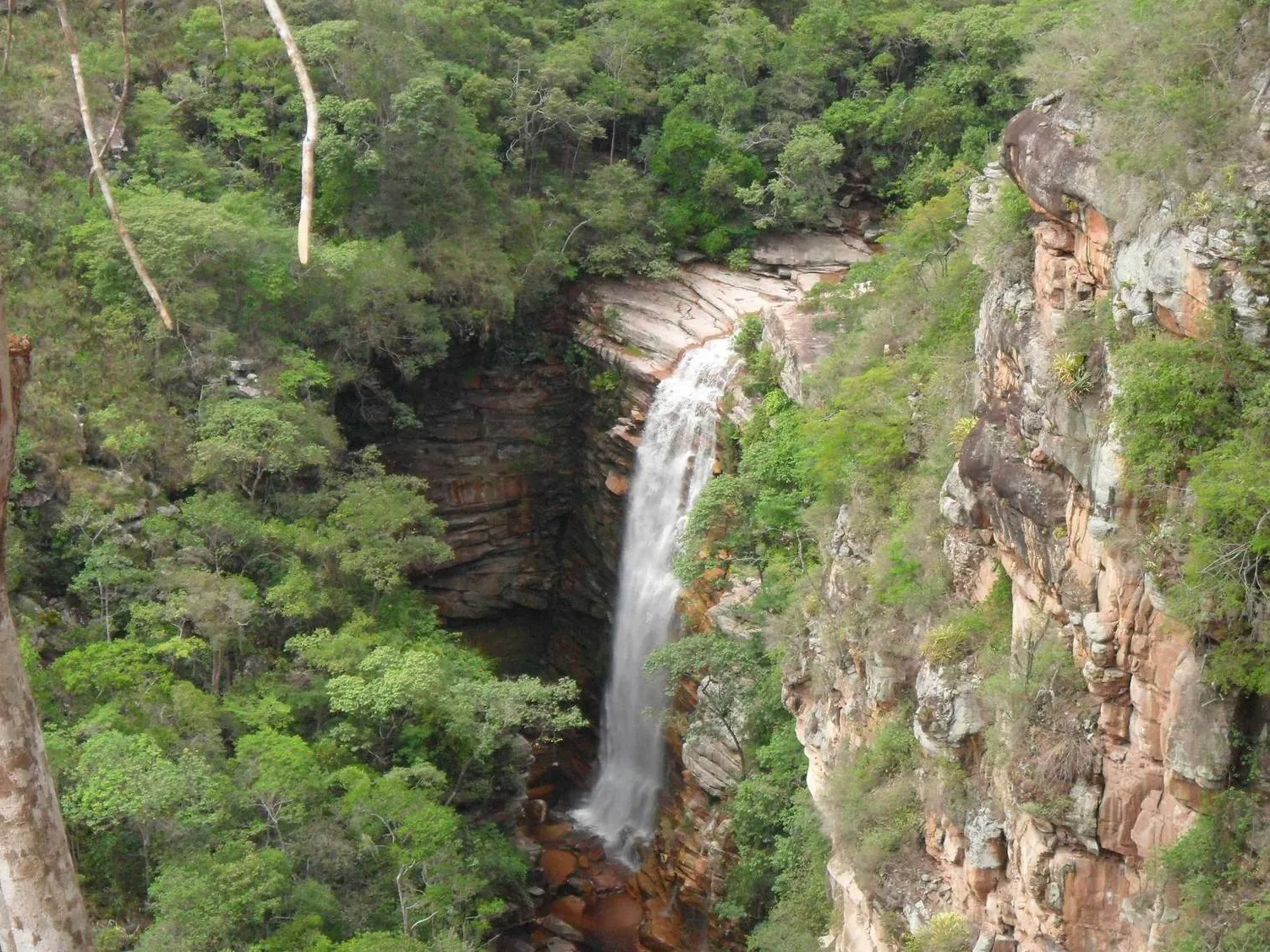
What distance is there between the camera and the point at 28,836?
14.8 ft

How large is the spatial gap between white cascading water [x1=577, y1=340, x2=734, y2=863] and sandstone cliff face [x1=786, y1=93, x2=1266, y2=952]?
448 inches

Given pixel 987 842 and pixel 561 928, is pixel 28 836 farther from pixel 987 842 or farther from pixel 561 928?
pixel 561 928

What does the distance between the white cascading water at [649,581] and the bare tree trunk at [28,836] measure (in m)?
21.2

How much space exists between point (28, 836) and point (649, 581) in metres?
22.7

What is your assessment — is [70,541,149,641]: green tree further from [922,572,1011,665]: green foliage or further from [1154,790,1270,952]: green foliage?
[1154,790,1270,952]: green foliage

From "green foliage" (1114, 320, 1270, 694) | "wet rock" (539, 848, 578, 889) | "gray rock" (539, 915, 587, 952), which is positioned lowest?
"wet rock" (539, 848, 578, 889)

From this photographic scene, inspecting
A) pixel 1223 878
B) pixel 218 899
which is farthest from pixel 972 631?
pixel 218 899

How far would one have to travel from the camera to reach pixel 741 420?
24.8 metres

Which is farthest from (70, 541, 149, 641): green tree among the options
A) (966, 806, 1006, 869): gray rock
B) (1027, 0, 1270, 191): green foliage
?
(1027, 0, 1270, 191): green foliage

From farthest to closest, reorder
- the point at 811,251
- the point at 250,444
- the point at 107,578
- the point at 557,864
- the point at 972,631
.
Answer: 1. the point at 811,251
2. the point at 557,864
3. the point at 250,444
4. the point at 107,578
5. the point at 972,631

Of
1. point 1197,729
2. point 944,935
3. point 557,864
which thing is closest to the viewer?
point 1197,729

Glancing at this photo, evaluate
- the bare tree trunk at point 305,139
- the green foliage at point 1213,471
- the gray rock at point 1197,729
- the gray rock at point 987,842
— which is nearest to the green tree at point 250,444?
the gray rock at point 987,842

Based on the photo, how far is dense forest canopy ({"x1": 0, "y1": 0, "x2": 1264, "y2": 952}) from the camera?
1753 centimetres

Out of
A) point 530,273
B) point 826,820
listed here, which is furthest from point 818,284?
point 826,820
